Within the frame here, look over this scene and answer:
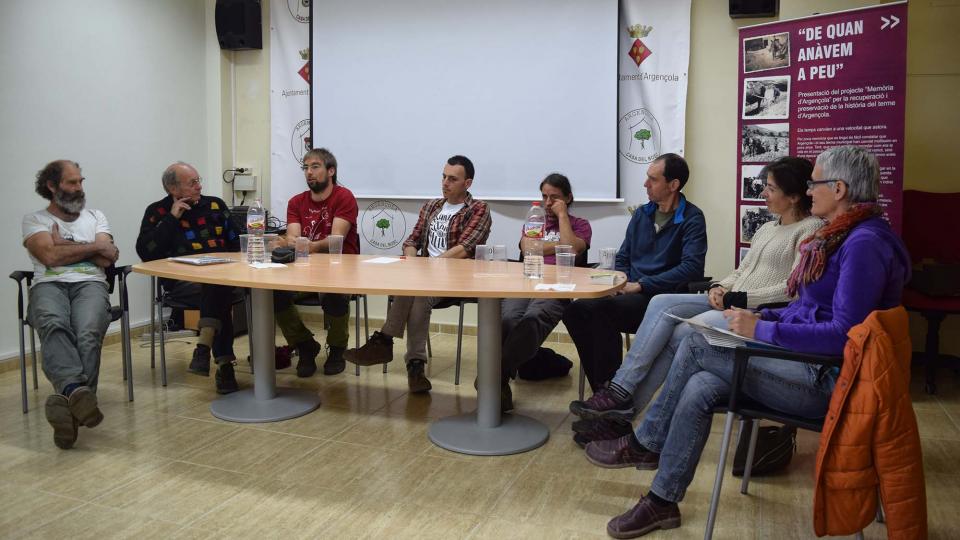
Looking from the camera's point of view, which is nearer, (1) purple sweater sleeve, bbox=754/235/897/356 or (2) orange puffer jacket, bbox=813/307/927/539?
(2) orange puffer jacket, bbox=813/307/927/539

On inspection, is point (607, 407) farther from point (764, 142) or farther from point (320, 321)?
point (320, 321)

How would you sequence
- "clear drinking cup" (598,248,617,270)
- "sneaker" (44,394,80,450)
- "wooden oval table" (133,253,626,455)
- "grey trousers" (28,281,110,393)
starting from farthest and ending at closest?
1. "clear drinking cup" (598,248,617,270)
2. "grey trousers" (28,281,110,393)
3. "sneaker" (44,394,80,450)
4. "wooden oval table" (133,253,626,455)

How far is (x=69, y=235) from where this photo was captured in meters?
3.51

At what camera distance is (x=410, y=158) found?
5.07m

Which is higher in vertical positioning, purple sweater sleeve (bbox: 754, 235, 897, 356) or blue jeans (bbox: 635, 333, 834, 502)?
purple sweater sleeve (bbox: 754, 235, 897, 356)

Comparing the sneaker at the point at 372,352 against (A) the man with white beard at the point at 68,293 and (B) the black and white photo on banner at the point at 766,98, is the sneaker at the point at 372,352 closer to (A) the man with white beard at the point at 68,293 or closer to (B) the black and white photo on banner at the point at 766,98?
(A) the man with white beard at the point at 68,293

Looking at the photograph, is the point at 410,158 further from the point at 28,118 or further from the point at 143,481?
the point at 143,481

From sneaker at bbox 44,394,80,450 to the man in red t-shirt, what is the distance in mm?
1316

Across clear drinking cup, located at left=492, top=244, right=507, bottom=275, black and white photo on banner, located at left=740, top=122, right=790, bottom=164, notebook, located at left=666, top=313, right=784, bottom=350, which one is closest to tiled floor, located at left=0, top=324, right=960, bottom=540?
notebook, located at left=666, top=313, right=784, bottom=350

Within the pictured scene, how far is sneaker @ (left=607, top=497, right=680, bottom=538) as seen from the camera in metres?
2.16

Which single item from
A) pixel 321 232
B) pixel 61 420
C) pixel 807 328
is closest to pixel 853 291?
pixel 807 328

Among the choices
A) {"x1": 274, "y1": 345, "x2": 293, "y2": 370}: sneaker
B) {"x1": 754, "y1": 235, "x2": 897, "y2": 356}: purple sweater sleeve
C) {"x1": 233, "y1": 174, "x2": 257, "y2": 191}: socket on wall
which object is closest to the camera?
{"x1": 754, "y1": 235, "x2": 897, "y2": 356}: purple sweater sleeve

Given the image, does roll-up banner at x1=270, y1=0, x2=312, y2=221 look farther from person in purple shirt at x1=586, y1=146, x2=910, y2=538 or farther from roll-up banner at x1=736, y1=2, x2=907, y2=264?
person in purple shirt at x1=586, y1=146, x2=910, y2=538

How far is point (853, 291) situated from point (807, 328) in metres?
0.15
